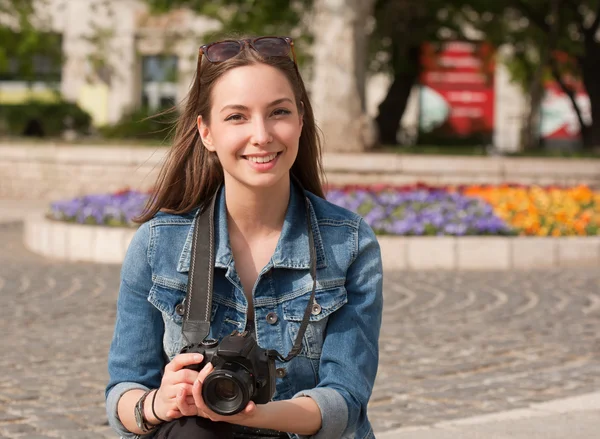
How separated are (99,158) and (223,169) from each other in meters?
15.5

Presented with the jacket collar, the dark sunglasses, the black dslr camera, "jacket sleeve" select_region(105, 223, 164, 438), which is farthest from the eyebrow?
the black dslr camera

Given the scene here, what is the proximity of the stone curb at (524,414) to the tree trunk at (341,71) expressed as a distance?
11.0 m

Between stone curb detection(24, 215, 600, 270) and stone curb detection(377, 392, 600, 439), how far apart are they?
488 centimetres

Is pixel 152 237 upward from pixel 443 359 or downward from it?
upward

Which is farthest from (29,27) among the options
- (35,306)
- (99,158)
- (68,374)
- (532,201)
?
(68,374)

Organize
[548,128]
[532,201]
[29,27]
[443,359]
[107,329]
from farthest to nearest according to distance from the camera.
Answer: [548,128] < [29,27] < [532,201] < [107,329] < [443,359]

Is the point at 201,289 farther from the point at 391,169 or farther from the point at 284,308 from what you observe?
the point at 391,169

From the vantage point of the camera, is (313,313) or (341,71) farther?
(341,71)

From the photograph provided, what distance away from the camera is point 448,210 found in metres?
11.1

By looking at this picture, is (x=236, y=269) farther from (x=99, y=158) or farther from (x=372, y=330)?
(x=99, y=158)

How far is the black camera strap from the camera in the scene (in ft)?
9.62

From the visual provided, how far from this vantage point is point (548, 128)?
4656cm

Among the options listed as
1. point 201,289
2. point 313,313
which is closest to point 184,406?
point 201,289

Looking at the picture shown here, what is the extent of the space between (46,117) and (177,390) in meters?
28.2
